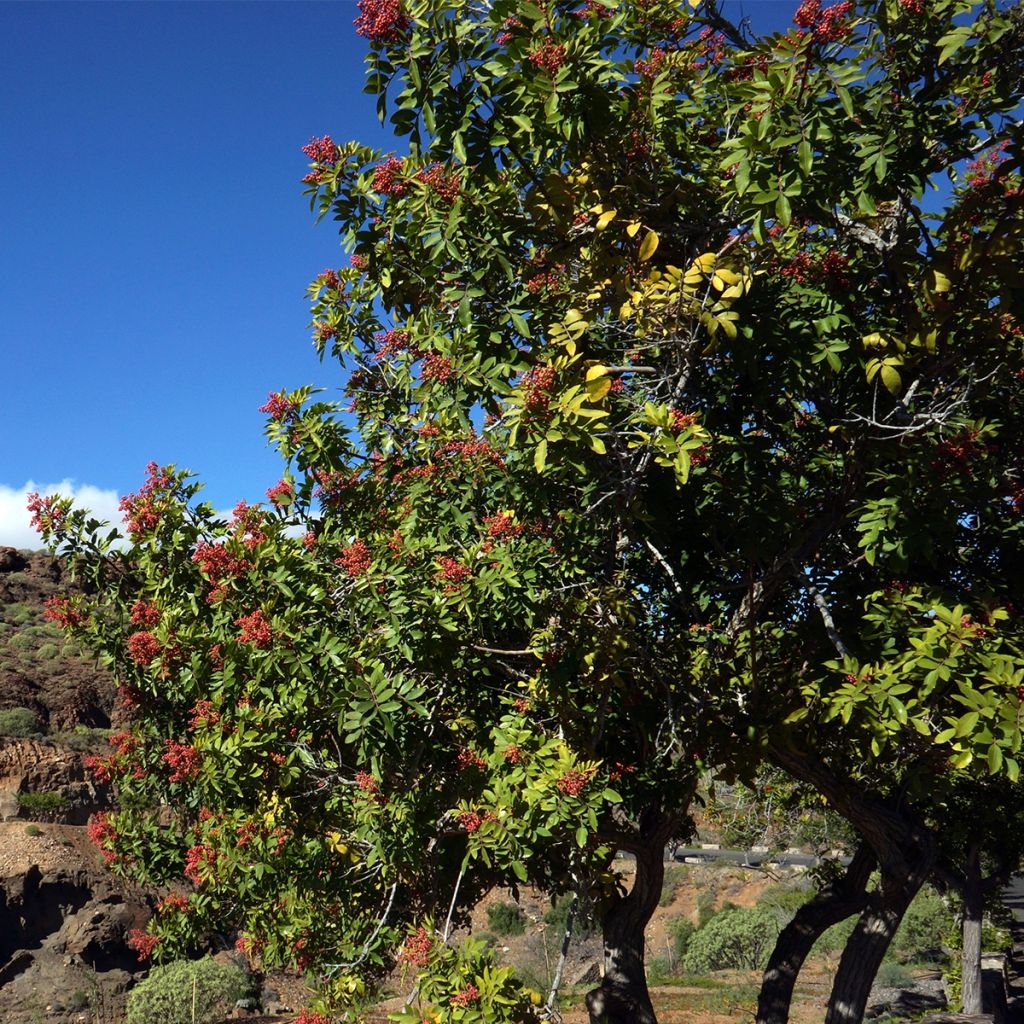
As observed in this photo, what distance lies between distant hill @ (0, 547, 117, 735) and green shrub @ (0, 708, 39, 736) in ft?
1.42

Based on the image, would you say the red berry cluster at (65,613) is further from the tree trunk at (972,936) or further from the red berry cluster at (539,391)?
the tree trunk at (972,936)

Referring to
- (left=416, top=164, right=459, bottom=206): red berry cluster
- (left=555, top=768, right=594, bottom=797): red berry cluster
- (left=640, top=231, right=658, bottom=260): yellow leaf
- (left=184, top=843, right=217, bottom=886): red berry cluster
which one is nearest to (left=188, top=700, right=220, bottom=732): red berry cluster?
(left=184, top=843, right=217, bottom=886): red berry cluster

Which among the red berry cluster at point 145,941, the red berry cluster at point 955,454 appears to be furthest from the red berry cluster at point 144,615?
the red berry cluster at point 955,454

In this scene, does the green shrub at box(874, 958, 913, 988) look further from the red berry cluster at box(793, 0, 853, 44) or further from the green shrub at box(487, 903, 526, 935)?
the red berry cluster at box(793, 0, 853, 44)

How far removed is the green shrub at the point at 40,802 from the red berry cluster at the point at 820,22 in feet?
84.5

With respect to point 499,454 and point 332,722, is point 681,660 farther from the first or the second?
point 332,722

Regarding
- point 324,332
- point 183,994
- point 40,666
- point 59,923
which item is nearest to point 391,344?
point 324,332

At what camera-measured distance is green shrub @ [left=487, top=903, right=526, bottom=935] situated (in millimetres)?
26297

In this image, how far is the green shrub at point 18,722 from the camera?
26578 mm

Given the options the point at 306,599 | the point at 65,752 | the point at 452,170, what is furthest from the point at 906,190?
the point at 65,752

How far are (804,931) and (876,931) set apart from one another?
0.89 metres

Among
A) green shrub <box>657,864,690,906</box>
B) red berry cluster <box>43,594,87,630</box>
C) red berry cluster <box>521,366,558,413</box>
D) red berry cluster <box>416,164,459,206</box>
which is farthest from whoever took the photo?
green shrub <box>657,864,690,906</box>

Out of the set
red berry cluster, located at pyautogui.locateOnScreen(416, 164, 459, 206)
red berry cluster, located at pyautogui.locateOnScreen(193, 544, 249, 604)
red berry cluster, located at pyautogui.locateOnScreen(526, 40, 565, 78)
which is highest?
red berry cluster, located at pyautogui.locateOnScreen(526, 40, 565, 78)

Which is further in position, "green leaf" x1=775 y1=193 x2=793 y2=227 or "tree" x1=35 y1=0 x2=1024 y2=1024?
"tree" x1=35 y1=0 x2=1024 y2=1024
